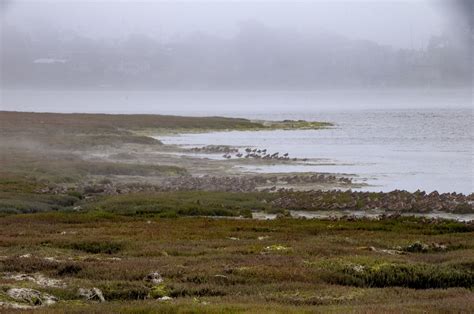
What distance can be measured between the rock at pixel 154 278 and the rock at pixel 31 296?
2.95 m

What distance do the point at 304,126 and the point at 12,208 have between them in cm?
11751

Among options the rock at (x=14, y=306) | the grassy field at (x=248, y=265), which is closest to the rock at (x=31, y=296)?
the grassy field at (x=248, y=265)

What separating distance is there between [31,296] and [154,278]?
3843mm

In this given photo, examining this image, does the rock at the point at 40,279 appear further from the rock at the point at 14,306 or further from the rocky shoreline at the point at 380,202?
the rocky shoreline at the point at 380,202

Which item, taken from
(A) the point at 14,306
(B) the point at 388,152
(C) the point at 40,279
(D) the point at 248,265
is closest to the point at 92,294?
(A) the point at 14,306

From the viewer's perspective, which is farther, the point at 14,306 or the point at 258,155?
the point at 258,155

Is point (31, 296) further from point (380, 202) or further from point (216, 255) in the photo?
point (380, 202)

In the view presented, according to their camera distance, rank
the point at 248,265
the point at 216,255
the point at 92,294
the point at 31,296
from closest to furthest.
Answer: the point at 31,296 → the point at 92,294 → the point at 248,265 → the point at 216,255

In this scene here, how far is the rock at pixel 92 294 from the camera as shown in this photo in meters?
17.5

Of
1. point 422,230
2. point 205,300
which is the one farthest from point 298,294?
point 422,230

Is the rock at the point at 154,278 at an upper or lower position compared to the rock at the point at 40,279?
upper

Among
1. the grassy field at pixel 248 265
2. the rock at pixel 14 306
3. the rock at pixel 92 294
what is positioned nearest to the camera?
the rock at pixel 14 306

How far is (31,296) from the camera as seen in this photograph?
1691 cm

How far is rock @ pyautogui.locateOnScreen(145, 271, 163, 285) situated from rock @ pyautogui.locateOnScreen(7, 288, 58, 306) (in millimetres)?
2954
